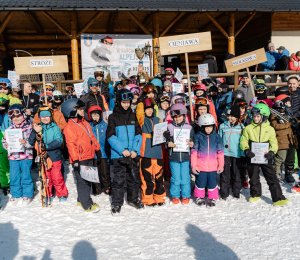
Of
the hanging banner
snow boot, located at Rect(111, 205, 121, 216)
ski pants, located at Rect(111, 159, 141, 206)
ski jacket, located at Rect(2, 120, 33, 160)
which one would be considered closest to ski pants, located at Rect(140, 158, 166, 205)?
ski pants, located at Rect(111, 159, 141, 206)

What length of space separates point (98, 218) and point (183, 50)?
136 inches

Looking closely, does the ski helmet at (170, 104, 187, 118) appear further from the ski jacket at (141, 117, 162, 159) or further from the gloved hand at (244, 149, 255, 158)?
the gloved hand at (244, 149, 255, 158)

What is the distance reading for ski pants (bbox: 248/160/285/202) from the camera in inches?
164

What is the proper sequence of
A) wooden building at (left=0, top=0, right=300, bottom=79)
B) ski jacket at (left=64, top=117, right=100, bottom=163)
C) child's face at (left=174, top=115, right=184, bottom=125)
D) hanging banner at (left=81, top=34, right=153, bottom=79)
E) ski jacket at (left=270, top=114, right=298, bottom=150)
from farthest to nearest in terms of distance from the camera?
hanging banner at (left=81, top=34, right=153, bottom=79) → wooden building at (left=0, top=0, right=300, bottom=79) → ski jacket at (left=270, top=114, right=298, bottom=150) → child's face at (left=174, top=115, right=184, bottom=125) → ski jacket at (left=64, top=117, right=100, bottom=163)

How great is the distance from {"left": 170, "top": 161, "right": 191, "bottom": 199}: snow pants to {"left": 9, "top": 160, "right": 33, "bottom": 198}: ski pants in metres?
2.55

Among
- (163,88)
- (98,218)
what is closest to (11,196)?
(98,218)

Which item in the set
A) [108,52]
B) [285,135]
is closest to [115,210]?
[285,135]

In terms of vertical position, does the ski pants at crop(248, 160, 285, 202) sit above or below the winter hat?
below

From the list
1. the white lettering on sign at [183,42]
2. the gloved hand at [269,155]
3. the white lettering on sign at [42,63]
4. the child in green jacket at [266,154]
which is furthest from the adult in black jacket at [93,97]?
the gloved hand at [269,155]

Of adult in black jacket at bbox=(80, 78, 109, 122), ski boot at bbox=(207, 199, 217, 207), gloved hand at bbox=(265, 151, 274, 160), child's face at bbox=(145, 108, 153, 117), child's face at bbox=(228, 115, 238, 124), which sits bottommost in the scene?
ski boot at bbox=(207, 199, 217, 207)

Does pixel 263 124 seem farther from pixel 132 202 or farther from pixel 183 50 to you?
pixel 132 202

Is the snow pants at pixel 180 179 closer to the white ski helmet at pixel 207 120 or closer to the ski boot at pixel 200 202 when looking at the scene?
the ski boot at pixel 200 202

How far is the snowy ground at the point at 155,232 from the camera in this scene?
3.05 m

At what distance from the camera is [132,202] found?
430 centimetres
